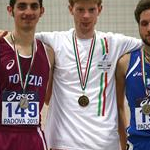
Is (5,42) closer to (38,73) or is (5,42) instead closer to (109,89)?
(38,73)

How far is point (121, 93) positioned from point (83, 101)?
0.24 m

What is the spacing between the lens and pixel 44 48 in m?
2.09

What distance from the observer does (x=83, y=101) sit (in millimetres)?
2029

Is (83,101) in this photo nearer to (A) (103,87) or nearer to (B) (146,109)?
(A) (103,87)

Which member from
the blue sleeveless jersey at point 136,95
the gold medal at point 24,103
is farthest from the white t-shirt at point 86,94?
the gold medal at point 24,103

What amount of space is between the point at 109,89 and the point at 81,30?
34 centimetres

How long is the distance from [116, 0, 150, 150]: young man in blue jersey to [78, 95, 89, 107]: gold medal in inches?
8.2

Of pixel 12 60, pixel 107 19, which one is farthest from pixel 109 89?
pixel 107 19

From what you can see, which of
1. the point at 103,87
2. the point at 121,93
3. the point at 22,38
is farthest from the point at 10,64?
the point at 121,93

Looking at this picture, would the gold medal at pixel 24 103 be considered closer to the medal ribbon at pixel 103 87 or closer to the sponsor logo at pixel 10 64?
the sponsor logo at pixel 10 64

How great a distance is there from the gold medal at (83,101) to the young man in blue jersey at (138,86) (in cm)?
21

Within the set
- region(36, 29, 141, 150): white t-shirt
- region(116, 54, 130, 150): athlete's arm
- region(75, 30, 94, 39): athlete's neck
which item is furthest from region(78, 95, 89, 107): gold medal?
region(75, 30, 94, 39): athlete's neck

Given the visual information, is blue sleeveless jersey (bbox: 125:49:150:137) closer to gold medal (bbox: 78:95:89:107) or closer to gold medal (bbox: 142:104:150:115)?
gold medal (bbox: 142:104:150:115)

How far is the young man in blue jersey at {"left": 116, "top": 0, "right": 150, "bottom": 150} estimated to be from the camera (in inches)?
76.5
